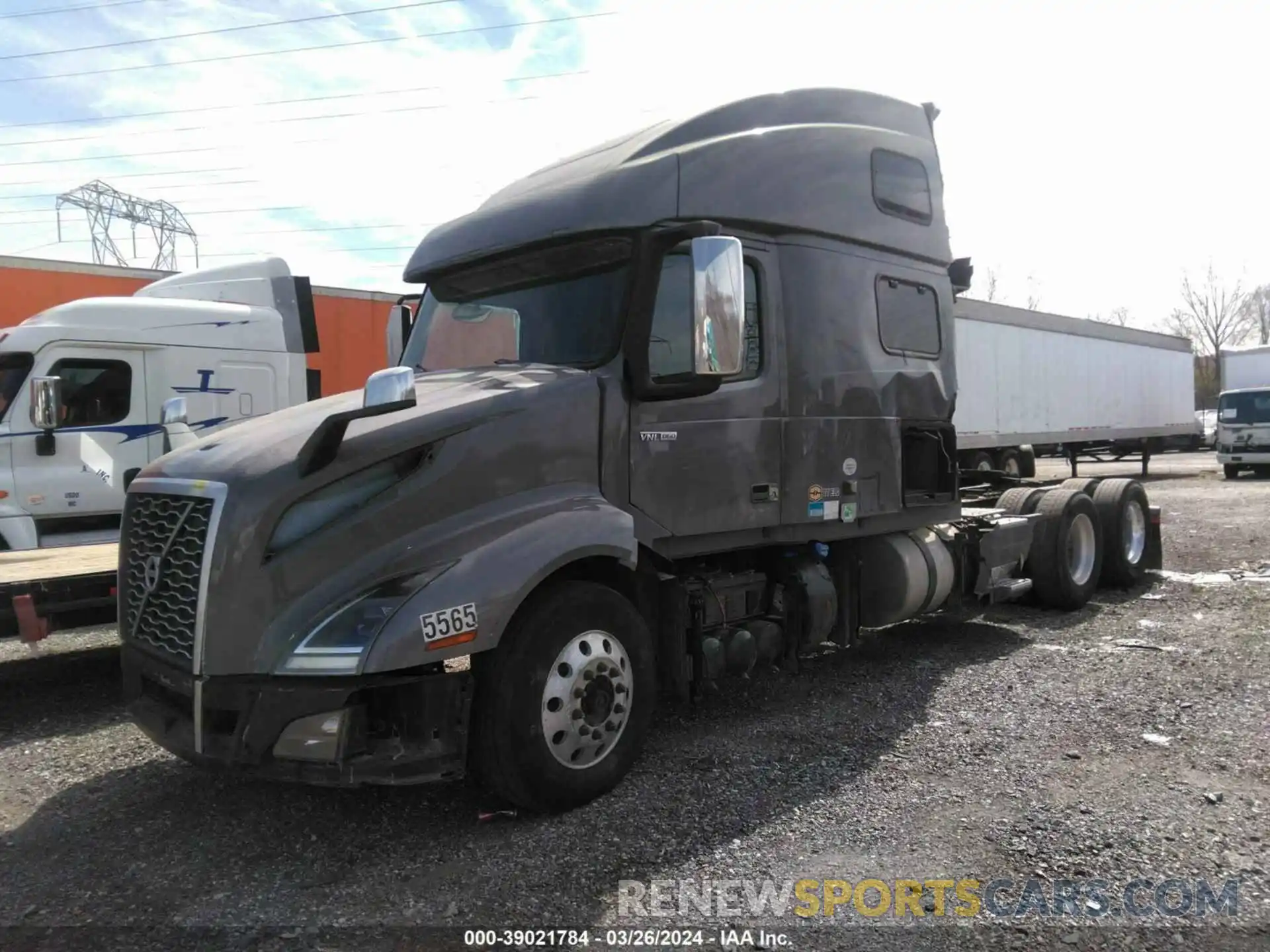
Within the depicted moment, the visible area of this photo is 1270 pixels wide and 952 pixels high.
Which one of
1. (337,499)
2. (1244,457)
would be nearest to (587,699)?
(337,499)

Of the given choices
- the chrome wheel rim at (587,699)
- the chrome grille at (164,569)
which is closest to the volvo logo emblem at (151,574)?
the chrome grille at (164,569)

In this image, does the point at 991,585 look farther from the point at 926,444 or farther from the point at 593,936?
the point at 593,936

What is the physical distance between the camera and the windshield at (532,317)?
4.50 metres

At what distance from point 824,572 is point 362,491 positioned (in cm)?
309

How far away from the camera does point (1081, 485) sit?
8.89 metres

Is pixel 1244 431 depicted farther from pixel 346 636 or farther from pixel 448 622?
pixel 346 636

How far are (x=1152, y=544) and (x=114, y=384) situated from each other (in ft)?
34.1

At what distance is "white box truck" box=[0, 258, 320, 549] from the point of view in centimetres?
814

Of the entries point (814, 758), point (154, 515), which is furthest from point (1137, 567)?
point (154, 515)

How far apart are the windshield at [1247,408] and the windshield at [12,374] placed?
81.0 ft

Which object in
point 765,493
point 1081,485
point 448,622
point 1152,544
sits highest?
point 765,493

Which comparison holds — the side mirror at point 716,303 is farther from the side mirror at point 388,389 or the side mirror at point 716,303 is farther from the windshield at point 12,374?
the windshield at point 12,374

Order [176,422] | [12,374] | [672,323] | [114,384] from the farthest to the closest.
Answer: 1. [114,384]
2. [12,374]
3. [176,422]
4. [672,323]

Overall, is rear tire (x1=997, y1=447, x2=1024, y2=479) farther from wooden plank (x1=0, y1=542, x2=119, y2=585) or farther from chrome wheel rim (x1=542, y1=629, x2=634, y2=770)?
wooden plank (x1=0, y1=542, x2=119, y2=585)
